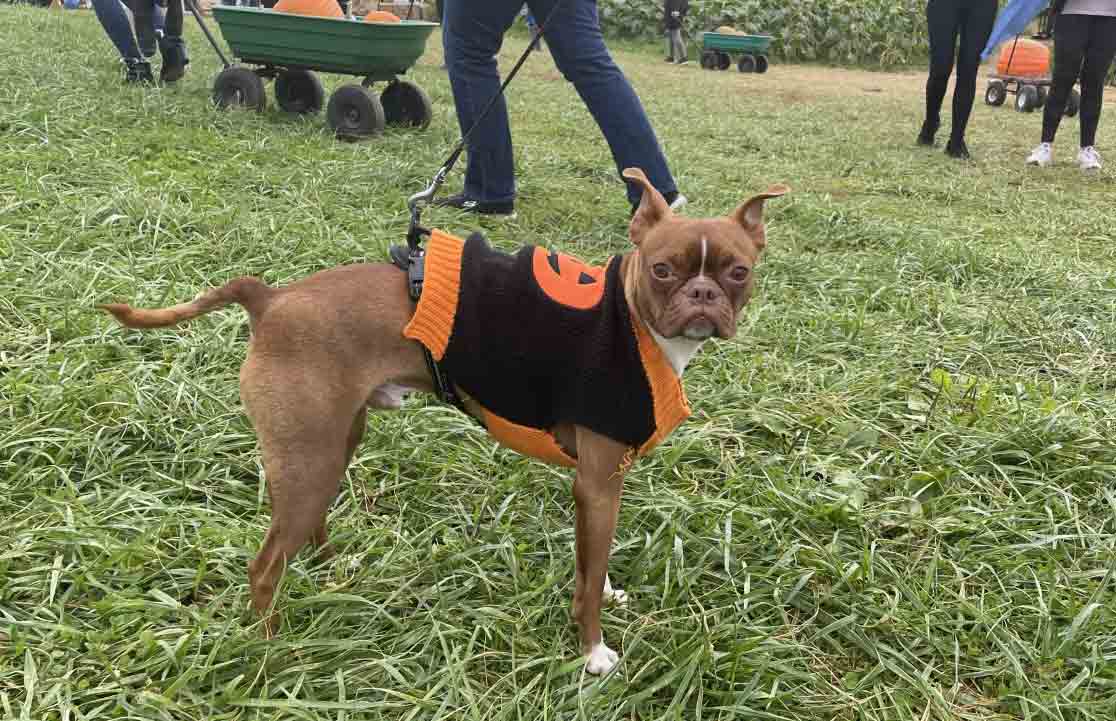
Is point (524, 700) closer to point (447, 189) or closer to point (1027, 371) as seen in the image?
point (1027, 371)

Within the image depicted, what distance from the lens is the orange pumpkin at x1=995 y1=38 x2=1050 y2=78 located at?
12.9 meters

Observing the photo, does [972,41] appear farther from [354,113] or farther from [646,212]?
[646,212]

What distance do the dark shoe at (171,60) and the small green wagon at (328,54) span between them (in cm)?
102

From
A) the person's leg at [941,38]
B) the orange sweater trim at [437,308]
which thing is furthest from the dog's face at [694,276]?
the person's leg at [941,38]

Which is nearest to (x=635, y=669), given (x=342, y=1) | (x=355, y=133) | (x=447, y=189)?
(x=447, y=189)

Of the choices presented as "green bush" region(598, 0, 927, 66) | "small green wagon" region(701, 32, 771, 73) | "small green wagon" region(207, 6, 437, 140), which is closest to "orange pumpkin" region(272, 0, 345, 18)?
"small green wagon" region(207, 6, 437, 140)

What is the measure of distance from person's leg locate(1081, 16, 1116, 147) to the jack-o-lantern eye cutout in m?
6.41

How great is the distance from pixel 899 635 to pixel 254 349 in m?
1.64

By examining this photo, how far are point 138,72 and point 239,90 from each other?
1264mm

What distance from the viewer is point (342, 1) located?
973 cm

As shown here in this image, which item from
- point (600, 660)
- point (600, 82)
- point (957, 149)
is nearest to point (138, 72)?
point (600, 82)

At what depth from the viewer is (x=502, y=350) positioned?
180 centimetres

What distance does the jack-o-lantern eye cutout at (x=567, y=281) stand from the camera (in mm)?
1828

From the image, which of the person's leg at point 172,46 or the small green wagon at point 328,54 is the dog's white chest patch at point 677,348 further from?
the person's leg at point 172,46
